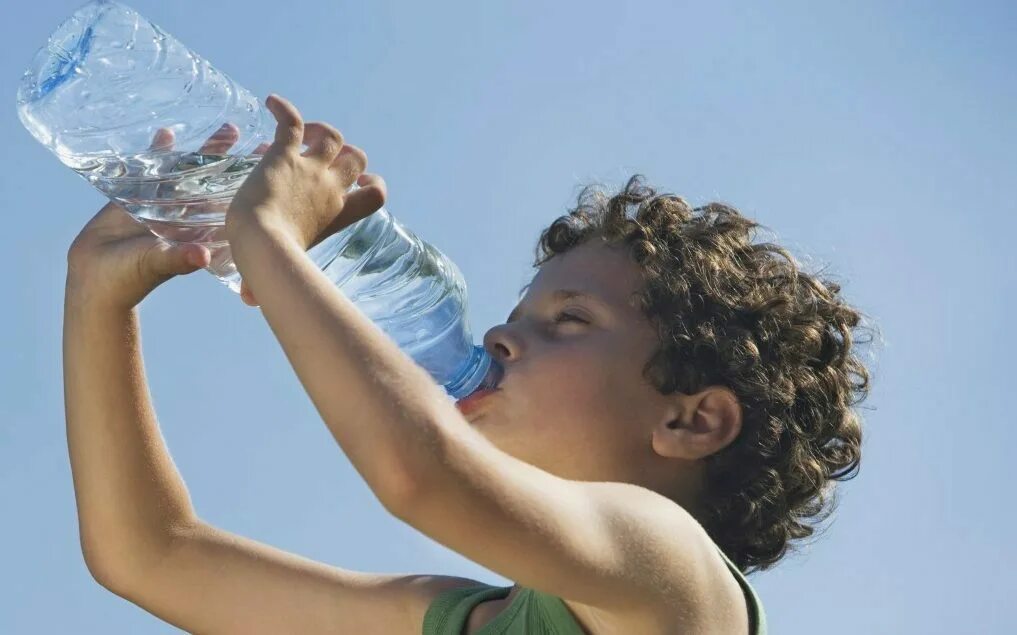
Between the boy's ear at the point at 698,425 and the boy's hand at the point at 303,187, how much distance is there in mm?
976

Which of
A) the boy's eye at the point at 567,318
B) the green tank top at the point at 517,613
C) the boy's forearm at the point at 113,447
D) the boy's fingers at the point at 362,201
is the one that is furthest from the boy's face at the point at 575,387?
the boy's forearm at the point at 113,447

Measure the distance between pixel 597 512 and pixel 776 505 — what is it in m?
1.21

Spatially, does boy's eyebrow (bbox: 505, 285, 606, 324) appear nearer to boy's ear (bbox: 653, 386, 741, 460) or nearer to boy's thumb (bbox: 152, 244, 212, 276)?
boy's ear (bbox: 653, 386, 741, 460)

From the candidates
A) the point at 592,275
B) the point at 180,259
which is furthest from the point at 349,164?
the point at 592,275

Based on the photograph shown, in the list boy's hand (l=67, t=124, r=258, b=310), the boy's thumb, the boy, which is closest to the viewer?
the boy

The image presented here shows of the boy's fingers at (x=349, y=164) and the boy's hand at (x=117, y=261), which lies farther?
the boy's hand at (x=117, y=261)

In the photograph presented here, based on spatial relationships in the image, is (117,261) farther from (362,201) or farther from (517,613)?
(517,613)

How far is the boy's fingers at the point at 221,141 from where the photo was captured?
3223mm

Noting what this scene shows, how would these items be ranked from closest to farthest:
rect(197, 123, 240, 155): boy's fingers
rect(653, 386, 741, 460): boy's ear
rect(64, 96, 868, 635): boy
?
rect(64, 96, 868, 635): boy, rect(653, 386, 741, 460): boy's ear, rect(197, 123, 240, 155): boy's fingers

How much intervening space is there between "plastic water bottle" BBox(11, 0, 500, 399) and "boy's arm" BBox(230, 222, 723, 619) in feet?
3.01

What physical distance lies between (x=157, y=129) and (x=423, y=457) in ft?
5.52

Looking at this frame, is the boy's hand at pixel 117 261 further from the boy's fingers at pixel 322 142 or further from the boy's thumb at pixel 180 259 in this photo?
the boy's fingers at pixel 322 142

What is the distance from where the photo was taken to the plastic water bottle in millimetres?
3234

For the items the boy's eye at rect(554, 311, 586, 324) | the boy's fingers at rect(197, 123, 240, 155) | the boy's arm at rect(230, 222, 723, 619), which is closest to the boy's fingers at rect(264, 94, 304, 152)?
the boy's arm at rect(230, 222, 723, 619)
